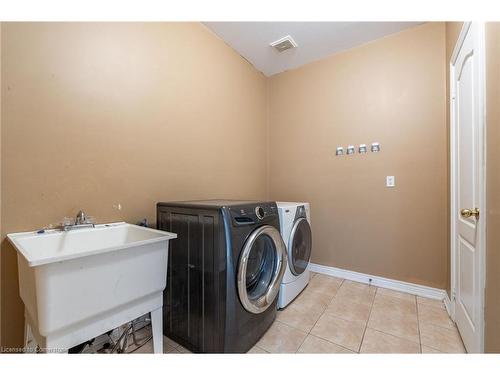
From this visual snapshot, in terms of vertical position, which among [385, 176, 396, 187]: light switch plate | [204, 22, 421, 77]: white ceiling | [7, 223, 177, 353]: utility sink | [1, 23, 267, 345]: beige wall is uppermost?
[204, 22, 421, 77]: white ceiling

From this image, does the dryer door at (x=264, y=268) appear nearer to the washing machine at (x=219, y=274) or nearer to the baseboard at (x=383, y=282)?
the washing machine at (x=219, y=274)

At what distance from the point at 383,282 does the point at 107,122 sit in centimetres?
269

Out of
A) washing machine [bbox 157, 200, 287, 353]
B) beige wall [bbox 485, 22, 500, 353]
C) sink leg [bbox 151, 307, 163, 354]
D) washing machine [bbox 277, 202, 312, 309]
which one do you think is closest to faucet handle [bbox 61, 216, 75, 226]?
washing machine [bbox 157, 200, 287, 353]

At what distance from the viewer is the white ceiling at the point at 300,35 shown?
196cm

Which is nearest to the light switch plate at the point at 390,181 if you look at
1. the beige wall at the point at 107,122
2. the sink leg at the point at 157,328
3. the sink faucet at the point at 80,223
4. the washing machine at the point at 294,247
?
the washing machine at the point at 294,247

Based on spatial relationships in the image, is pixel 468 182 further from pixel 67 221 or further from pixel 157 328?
pixel 67 221

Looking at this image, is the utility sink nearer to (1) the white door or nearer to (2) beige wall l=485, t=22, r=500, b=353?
(2) beige wall l=485, t=22, r=500, b=353

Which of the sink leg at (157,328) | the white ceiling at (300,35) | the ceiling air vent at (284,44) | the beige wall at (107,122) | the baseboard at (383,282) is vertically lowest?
the baseboard at (383,282)

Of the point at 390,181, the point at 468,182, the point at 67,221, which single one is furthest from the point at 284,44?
the point at 67,221

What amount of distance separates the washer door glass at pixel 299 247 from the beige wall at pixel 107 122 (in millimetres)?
838

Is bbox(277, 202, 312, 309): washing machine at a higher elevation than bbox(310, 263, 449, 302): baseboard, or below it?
higher

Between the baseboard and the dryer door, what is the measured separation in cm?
118

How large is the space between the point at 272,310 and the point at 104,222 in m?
1.26

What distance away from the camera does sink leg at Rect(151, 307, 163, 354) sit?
1125 millimetres
